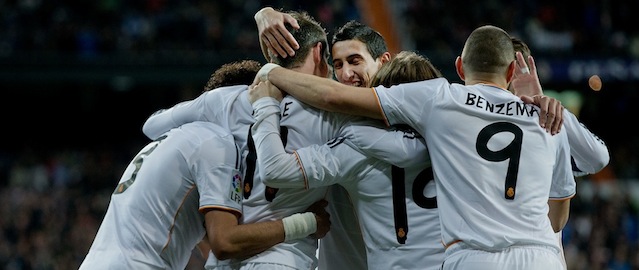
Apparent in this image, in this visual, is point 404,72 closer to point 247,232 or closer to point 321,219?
point 321,219

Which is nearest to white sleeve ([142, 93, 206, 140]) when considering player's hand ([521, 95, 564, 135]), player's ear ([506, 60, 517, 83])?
player's ear ([506, 60, 517, 83])

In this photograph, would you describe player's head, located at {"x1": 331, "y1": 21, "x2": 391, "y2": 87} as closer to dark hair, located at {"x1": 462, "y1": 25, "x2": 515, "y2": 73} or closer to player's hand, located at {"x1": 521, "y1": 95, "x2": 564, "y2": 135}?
dark hair, located at {"x1": 462, "y1": 25, "x2": 515, "y2": 73}

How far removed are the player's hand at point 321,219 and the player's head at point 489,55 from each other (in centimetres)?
103

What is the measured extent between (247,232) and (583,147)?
1.74m

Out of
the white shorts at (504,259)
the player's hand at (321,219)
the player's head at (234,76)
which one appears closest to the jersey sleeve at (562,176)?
the white shorts at (504,259)

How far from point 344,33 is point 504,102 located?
5.10 feet

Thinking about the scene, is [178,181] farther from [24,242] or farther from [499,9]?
[499,9]

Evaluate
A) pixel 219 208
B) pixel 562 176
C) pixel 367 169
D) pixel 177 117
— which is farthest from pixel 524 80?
pixel 177 117

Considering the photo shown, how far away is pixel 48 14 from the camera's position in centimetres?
1891

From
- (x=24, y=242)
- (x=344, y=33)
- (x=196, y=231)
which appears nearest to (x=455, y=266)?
(x=196, y=231)

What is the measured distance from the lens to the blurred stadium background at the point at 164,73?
53.3 feet

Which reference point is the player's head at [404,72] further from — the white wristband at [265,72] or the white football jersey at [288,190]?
the white wristband at [265,72]

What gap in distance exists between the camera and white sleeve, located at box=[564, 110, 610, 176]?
4.61m

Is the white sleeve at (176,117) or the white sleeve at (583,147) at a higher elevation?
the white sleeve at (176,117)
